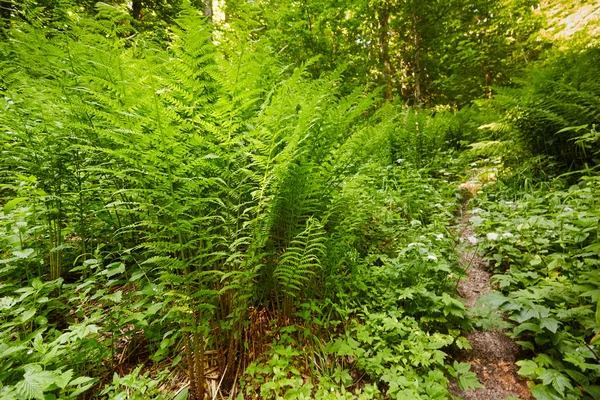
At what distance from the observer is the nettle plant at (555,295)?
128 cm

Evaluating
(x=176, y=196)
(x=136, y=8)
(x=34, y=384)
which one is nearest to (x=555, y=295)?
(x=176, y=196)

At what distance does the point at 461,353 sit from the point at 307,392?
1.10 meters

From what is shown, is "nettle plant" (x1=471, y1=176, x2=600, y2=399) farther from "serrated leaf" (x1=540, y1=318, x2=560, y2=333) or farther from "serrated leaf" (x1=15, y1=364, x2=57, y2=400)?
"serrated leaf" (x1=15, y1=364, x2=57, y2=400)

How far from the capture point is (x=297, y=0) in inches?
185

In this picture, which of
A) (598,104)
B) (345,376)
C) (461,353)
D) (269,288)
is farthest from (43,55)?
(598,104)

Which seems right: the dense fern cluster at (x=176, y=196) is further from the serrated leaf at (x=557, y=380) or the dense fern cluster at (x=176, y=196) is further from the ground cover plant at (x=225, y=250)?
the serrated leaf at (x=557, y=380)

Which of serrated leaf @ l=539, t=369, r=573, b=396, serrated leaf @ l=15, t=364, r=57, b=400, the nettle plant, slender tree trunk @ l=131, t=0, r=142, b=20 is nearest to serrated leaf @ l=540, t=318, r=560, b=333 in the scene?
the nettle plant

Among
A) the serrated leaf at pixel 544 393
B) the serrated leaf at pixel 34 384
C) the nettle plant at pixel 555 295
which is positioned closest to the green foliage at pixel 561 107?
the nettle plant at pixel 555 295

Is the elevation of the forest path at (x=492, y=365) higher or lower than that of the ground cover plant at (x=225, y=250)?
lower

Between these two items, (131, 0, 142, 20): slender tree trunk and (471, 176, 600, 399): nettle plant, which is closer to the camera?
(471, 176, 600, 399): nettle plant

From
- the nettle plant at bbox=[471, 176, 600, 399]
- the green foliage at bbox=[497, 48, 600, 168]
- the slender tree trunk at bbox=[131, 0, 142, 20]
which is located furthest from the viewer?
the slender tree trunk at bbox=[131, 0, 142, 20]

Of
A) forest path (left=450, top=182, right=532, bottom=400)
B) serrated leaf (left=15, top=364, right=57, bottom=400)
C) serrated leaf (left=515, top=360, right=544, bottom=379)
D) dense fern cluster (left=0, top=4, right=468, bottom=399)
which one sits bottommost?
forest path (left=450, top=182, right=532, bottom=400)

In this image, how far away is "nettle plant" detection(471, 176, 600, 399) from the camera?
1275 mm

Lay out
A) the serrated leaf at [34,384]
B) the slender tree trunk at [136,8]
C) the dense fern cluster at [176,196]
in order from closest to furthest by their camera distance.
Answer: the serrated leaf at [34,384], the dense fern cluster at [176,196], the slender tree trunk at [136,8]
